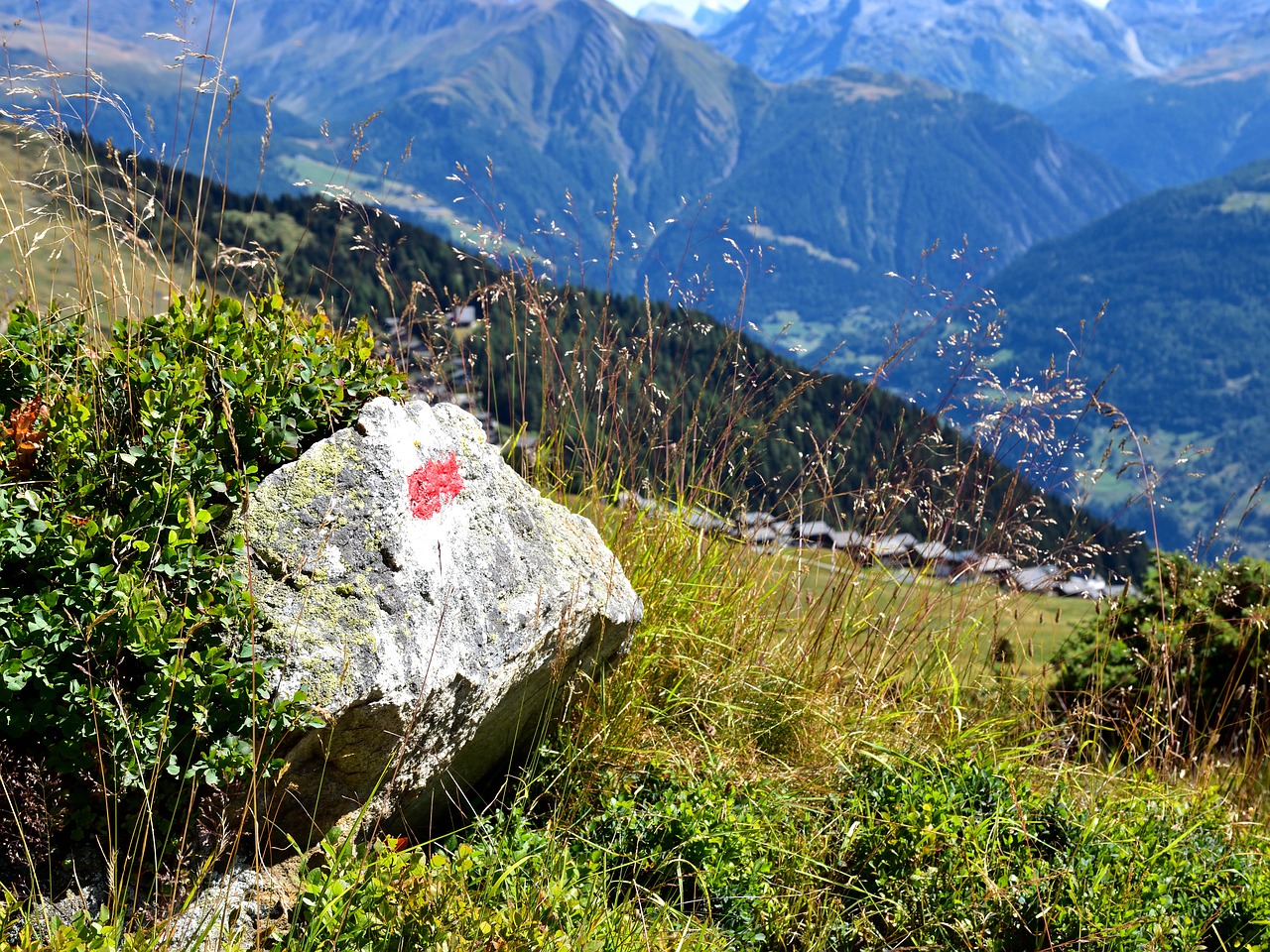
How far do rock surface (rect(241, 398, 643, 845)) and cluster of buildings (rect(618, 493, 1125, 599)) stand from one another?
1.19m

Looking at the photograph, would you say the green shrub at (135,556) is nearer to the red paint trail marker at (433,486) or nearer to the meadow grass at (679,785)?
the meadow grass at (679,785)

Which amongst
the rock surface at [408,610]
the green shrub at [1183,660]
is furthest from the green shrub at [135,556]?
the green shrub at [1183,660]

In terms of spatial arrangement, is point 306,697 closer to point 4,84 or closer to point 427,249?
point 4,84

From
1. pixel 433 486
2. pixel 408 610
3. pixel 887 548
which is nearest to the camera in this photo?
pixel 408 610

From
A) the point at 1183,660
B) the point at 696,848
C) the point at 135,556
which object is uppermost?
the point at 135,556

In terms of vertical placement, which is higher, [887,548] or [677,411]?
[677,411]

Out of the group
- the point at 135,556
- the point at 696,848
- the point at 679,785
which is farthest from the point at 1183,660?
the point at 135,556

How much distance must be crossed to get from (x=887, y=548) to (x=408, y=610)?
293cm

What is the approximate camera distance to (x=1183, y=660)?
230 inches

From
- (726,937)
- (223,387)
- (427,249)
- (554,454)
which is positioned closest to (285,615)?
(223,387)

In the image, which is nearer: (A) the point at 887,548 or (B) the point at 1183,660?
(A) the point at 887,548

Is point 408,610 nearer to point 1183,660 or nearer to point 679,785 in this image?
point 679,785

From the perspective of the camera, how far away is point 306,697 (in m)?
2.71

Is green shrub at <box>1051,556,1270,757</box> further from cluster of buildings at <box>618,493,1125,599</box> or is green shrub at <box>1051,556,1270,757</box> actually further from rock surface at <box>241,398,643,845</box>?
rock surface at <box>241,398,643,845</box>
